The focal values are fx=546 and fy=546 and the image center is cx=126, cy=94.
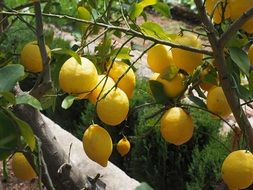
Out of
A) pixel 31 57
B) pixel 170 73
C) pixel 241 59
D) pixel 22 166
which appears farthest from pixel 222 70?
pixel 22 166

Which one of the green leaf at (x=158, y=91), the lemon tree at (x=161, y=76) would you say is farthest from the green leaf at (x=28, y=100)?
the green leaf at (x=158, y=91)

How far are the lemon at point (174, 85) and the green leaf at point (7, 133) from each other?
29 cm

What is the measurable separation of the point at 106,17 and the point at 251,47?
0.26 meters

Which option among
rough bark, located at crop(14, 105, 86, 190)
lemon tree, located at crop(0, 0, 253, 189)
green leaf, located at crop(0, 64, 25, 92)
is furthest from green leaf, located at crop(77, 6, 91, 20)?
green leaf, located at crop(0, 64, 25, 92)

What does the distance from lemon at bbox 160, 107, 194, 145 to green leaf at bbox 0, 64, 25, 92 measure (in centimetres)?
30

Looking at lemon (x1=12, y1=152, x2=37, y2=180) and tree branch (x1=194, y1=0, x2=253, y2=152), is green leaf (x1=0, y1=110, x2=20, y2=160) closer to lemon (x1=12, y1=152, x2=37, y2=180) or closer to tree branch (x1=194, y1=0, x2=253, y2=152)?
tree branch (x1=194, y1=0, x2=253, y2=152)

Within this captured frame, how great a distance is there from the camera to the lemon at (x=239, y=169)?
Answer: 2.80ft

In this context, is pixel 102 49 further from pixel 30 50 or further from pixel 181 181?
pixel 181 181

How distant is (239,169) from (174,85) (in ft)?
0.58

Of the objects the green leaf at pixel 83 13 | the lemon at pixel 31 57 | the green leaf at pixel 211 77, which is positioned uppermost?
the green leaf at pixel 83 13

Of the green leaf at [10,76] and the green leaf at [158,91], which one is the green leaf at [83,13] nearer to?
the green leaf at [158,91]

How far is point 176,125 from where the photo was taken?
0.88 metres

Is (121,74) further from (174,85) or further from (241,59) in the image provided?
(241,59)

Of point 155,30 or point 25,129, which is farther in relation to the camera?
point 155,30
